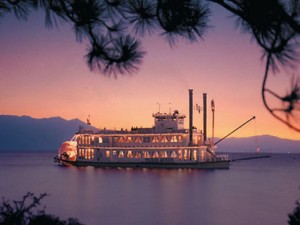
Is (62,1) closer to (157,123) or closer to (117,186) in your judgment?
(117,186)

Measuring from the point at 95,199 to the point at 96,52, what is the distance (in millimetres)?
27853

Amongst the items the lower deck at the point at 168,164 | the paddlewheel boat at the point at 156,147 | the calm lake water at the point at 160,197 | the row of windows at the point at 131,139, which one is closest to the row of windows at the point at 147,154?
the paddlewheel boat at the point at 156,147

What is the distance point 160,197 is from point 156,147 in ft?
52.1

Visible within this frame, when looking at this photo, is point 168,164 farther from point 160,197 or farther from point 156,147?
point 160,197

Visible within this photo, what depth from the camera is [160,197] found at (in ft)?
106

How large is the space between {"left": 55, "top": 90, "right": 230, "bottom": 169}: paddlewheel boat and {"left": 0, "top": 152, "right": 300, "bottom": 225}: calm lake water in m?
0.99

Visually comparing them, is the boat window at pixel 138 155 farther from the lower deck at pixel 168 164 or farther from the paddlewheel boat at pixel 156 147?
Result: the lower deck at pixel 168 164

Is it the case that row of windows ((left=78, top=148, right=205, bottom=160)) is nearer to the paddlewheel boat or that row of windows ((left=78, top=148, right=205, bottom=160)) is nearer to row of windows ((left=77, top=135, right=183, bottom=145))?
the paddlewheel boat

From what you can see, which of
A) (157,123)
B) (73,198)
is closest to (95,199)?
(73,198)

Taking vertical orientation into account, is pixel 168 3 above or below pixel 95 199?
above

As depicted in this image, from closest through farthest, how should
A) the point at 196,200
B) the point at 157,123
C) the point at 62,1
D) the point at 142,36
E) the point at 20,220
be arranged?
1. the point at 142,36
2. the point at 62,1
3. the point at 20,220
4. the point at 196,200
5. the point at 157,123

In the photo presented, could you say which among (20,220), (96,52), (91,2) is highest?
(91,2)

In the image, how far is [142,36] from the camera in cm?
373

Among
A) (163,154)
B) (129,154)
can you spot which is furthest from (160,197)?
(129,154)
